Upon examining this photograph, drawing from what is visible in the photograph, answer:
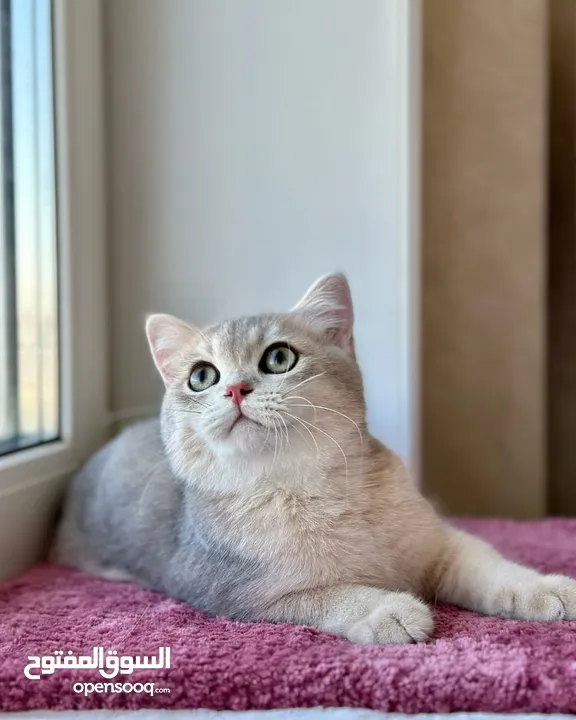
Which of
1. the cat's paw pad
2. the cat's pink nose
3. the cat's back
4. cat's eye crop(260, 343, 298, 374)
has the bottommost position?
the cat's paw pad

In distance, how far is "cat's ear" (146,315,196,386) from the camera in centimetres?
108


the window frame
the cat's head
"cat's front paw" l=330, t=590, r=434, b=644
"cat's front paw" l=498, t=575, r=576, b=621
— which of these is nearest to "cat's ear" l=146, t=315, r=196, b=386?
the cat's head

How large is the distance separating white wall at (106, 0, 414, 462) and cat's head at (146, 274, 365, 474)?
405mm

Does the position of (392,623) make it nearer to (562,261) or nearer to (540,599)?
(540,599)

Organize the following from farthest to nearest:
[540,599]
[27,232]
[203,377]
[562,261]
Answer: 1. [562,261]
2. [27,232]
3. [203,377]
4. [540,599]

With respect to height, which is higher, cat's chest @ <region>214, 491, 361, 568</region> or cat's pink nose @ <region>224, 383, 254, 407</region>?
cat's pink nose @ <region>224, 383, 254, 407</region>

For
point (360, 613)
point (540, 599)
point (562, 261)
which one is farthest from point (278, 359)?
point (562, 261)

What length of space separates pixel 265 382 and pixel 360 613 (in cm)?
30

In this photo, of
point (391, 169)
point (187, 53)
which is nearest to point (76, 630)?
point (391, 169)

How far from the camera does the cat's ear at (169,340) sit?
3.55ft

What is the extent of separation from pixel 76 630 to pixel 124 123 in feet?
3.47

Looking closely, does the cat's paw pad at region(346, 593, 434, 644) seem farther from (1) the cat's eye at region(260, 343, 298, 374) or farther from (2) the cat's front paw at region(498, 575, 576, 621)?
(1) the cat's eye at region(260, 343, 298, 374)

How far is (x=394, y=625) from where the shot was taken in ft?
2.71

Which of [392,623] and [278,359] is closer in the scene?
[392,623]
